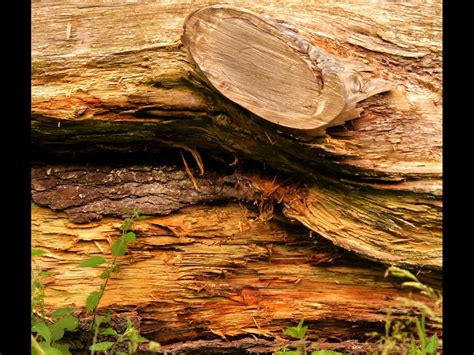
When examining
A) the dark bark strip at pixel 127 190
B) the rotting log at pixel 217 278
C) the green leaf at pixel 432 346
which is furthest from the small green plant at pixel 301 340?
the dark bark strip at pixel 127 190

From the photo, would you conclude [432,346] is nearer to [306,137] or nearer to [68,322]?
[306,137]

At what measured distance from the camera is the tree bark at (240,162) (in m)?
3.40

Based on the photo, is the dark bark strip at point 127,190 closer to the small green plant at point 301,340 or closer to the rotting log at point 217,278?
the rotting log at point 217,278

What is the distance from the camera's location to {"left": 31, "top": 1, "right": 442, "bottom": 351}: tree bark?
134 inches

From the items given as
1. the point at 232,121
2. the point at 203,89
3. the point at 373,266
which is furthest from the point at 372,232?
the point at 203,89

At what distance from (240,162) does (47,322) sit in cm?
137

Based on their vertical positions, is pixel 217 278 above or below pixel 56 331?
above

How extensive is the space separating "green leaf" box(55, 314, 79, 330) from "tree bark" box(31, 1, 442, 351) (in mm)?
303

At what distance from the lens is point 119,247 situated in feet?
11.7

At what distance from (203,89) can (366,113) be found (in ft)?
2.76

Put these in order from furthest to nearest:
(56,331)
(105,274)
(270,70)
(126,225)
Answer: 1. (126,225)
2. (105,274)
3. (56,331)
4. (270,70)

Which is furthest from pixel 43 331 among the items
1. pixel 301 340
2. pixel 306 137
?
pixel 306 137

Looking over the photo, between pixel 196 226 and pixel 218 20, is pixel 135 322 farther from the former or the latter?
pixel 218 20

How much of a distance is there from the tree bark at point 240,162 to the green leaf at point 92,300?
23 cm
